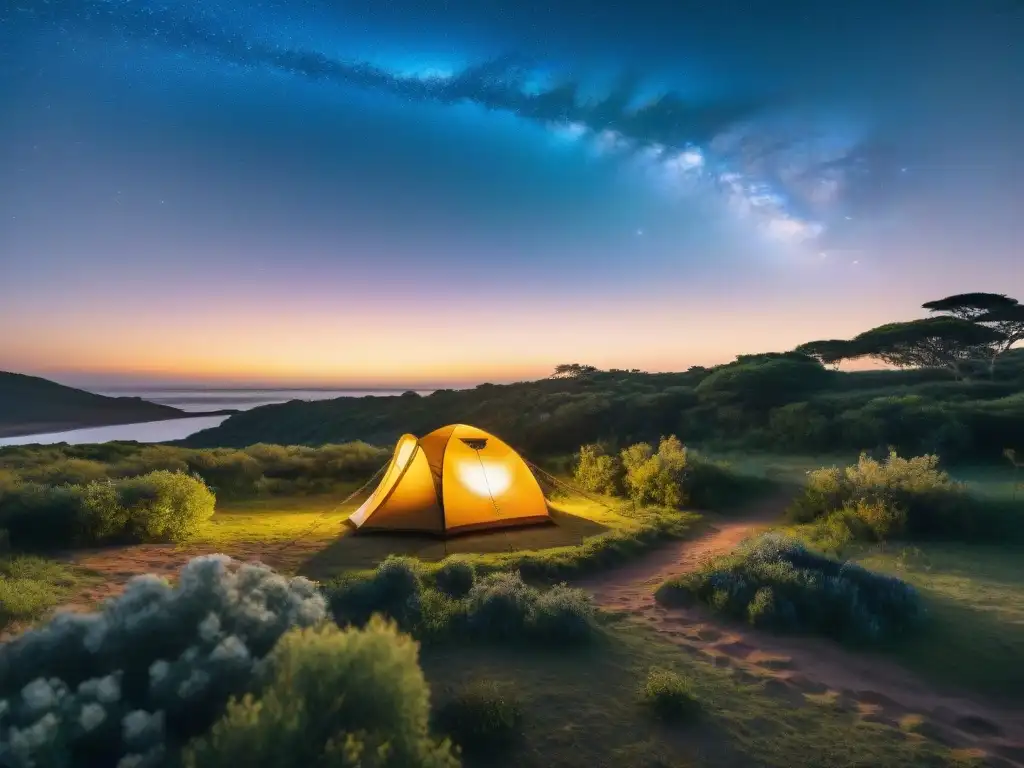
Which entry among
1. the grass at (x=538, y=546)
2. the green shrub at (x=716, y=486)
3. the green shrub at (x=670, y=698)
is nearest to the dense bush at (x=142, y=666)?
the green shrub at (x=670, y=698)

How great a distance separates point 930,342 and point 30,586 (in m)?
48.2

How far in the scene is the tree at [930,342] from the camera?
39.2 m

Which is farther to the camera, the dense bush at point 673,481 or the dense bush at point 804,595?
the dense bush at point 673,481

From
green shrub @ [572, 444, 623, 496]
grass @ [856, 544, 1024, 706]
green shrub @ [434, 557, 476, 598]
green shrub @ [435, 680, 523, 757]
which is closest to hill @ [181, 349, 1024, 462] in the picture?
green shrub @ [572, 444, 623, 496]

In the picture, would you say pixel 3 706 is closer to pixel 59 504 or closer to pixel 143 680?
pixel 143 680

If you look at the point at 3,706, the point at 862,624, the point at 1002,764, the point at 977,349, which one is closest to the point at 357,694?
the point at 3,706

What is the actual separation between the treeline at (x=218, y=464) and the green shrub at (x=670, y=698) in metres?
14.3

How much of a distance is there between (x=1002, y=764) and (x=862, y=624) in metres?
2.56

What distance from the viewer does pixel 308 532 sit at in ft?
43.2

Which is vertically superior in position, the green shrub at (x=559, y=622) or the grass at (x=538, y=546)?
the green shrub at (x=559, y=622)

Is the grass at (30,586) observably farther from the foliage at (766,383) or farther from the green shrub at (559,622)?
the foliage at (766,383)

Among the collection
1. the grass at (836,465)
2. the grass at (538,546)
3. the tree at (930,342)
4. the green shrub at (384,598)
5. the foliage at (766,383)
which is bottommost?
the grass at (836,465)

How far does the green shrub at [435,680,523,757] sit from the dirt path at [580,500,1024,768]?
2894 mm

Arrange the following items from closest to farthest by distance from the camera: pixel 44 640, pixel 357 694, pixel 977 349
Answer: pixel 357 694
pixel 44 640
pixel 977 349
